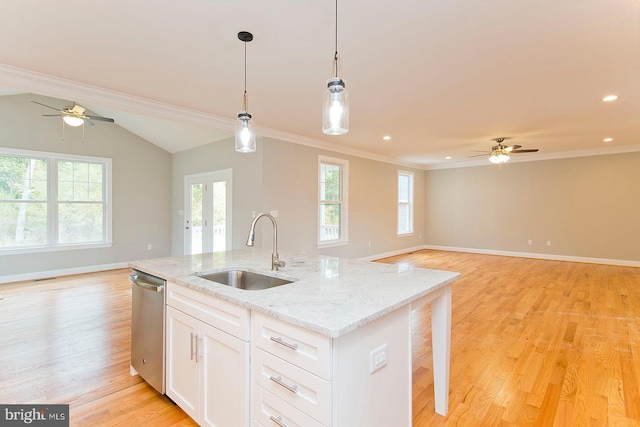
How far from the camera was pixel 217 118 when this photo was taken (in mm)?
4371

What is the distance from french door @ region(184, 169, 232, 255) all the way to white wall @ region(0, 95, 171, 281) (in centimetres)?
84

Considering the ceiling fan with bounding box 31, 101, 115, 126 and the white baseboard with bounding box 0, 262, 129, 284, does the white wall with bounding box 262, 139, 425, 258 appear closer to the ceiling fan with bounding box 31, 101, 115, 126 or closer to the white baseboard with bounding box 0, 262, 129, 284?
the ceiling fan with bounding box 31, 101, 115, 126

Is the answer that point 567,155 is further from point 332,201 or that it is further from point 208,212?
point 208,212

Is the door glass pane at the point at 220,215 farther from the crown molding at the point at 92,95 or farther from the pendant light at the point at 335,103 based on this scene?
the pendant light at the point at 335,103

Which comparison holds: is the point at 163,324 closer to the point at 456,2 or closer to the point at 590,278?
the point at 456,2

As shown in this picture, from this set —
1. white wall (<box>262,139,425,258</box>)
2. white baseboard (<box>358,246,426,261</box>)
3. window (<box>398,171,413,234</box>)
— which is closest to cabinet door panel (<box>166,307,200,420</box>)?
white wall (<box>262,139,425,258</box>)

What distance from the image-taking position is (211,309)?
1603mm

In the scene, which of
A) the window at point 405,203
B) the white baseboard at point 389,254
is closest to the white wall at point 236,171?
the white baseboard at point 389,254

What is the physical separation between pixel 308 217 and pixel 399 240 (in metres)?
3.50

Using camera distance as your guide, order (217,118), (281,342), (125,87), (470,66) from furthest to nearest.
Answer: (217,118)
(125,87)
(470,66)
(281,342)

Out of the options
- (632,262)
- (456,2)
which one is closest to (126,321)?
(456,2)

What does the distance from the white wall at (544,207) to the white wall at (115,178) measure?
7.30 metres

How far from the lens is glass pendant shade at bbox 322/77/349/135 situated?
1.65 m

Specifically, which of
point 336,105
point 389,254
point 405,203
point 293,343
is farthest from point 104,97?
point 405,203
